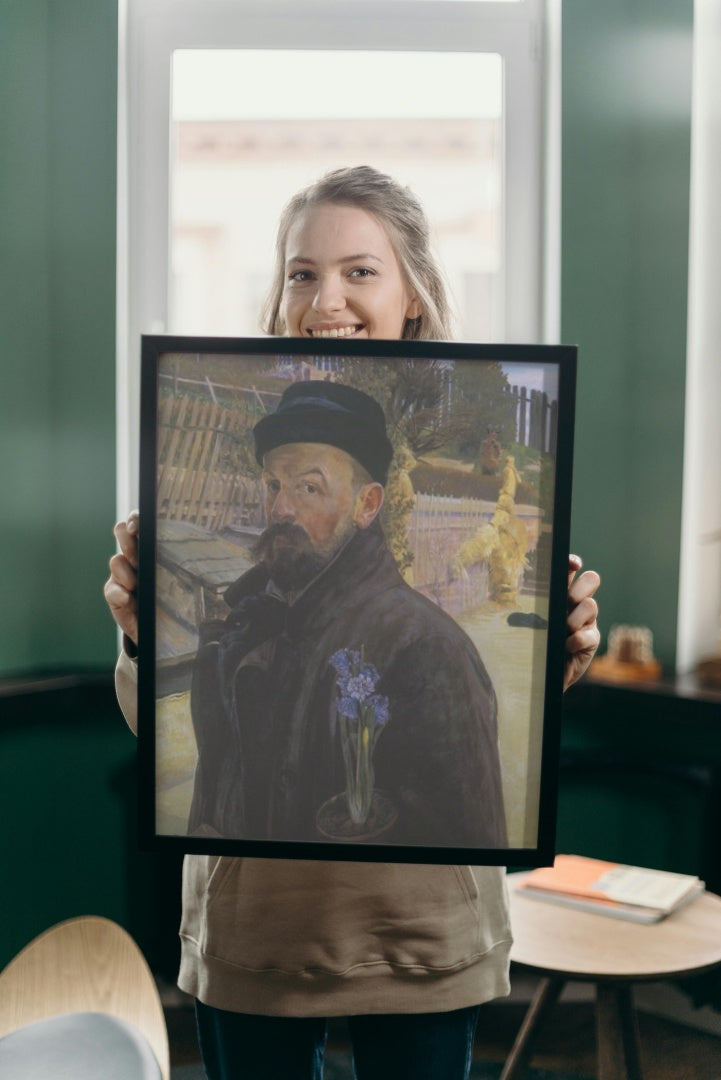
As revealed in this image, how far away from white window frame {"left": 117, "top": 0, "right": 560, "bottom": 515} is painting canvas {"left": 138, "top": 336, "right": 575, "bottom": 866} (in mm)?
1663

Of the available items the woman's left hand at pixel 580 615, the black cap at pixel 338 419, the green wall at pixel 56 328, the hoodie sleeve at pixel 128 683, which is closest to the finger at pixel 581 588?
the woman's left hand at pixel 580 615

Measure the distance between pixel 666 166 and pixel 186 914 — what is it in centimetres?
214

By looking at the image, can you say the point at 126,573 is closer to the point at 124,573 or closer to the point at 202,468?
the point at 124,573

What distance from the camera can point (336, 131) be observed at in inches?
104

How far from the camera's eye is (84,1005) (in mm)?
861

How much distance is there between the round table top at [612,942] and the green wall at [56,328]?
4.18 ft

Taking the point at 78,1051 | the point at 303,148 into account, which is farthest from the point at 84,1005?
the point at 303,148

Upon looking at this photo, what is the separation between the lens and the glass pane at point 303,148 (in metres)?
2.61

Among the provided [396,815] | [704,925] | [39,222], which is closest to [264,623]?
[396,815]

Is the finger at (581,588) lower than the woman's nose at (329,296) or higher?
lower

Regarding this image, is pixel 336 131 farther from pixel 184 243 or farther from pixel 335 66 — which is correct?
pixel 184 243

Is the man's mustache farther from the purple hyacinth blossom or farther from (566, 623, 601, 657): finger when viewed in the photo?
(566, 623, 601, 657): finger

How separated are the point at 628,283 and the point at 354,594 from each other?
6.29 feet

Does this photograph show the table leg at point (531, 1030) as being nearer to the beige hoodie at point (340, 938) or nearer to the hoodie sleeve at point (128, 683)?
the beige hoodie at point (340, 938)
